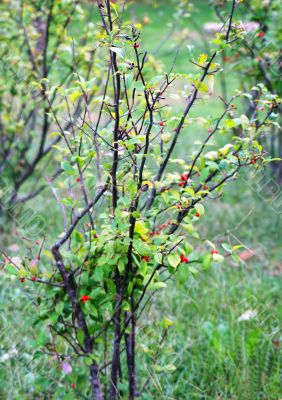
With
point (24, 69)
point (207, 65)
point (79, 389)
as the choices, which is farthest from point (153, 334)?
point (24, 69)

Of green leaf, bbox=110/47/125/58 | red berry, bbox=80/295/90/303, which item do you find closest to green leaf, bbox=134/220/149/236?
red berry, bbox=80/295/90/303

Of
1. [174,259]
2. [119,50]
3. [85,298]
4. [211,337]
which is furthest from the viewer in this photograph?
[211,337]

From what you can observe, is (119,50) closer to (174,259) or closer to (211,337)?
(174,259)

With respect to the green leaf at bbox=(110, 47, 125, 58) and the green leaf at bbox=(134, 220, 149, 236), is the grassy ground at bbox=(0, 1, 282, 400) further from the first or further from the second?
the green leaf at bbox=(110, 47, 125, 58)

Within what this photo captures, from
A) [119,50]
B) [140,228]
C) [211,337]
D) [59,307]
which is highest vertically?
[119,50]

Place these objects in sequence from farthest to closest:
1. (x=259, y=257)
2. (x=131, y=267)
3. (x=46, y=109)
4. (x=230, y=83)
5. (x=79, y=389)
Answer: (x=230, y=83) → (x=259, y=257) → (x=46, y=109) → (x=79, y=389) → (x=131, y=267)

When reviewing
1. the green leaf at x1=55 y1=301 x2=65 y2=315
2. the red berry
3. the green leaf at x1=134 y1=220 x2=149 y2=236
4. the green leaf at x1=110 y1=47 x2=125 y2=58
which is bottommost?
the green leaf at x1=55 y1=301 x2=65 y2=315

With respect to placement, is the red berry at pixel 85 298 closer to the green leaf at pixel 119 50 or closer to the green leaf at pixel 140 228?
the green leaf at pixel 140 228

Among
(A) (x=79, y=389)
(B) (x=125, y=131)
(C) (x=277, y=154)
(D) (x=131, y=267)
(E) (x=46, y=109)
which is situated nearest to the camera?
(B) (x=125, y=131)

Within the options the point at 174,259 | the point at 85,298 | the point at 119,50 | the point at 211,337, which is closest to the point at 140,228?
the point at 174,259

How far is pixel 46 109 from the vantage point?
3.28 m

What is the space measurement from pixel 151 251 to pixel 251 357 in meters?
0.98

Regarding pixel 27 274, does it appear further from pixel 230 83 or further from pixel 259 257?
pixel 230 83

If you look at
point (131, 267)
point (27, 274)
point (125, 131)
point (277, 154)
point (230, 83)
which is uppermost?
point (230, 83)
